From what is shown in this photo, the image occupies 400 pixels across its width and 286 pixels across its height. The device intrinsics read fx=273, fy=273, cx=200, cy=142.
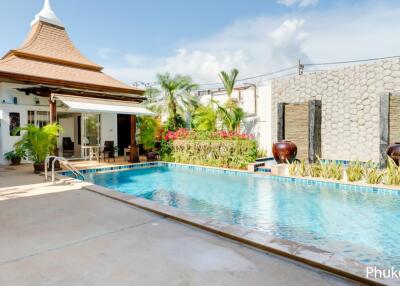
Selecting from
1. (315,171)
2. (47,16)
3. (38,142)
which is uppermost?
(47,16)

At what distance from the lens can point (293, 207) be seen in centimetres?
967

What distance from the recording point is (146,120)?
72.9ft

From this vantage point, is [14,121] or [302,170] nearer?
[302,170]

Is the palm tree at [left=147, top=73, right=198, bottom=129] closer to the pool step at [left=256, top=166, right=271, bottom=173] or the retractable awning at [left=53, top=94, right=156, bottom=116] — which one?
the retractable awning at [left=53, top=94, right=156, bottom=116]

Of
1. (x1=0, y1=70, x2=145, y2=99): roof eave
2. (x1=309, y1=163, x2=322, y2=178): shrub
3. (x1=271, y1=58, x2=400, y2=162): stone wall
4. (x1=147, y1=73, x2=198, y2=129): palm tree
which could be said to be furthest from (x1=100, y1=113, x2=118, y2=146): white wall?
(x1=309, y1=163, x2=322, y2=178): shrub

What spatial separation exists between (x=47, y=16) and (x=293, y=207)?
88.9 feet

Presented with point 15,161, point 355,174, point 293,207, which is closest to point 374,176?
point 355,174

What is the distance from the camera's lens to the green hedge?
16.3 m

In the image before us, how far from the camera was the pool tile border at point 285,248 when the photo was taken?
420 cm

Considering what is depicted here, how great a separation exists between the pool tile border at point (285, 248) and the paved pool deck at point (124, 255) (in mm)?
124

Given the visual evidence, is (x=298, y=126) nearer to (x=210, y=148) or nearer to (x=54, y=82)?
(x=210, y=148)

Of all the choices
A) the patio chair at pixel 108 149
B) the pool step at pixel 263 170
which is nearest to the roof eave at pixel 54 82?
the patio chair at pixel 108 149

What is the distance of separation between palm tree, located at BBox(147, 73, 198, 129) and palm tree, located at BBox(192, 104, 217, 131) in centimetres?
88

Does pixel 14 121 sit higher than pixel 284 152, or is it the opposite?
pixel 14 121
